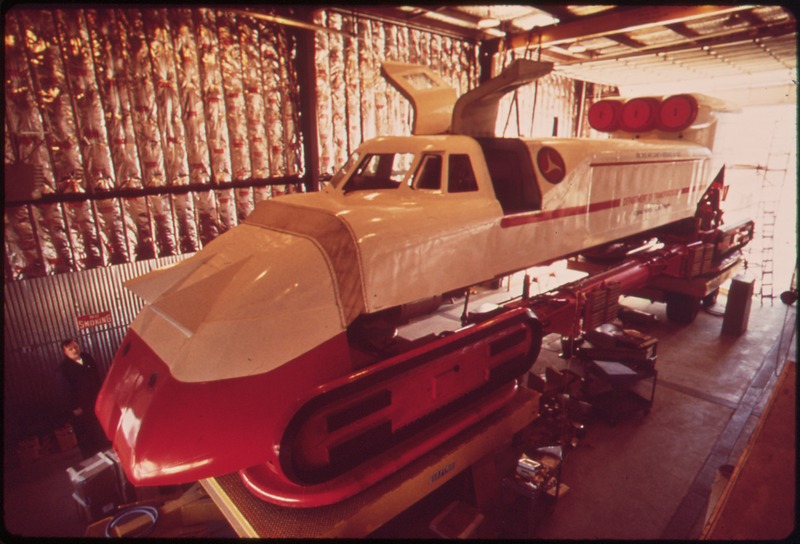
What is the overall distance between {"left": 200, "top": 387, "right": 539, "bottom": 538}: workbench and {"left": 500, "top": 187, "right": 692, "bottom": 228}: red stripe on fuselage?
1.92 m

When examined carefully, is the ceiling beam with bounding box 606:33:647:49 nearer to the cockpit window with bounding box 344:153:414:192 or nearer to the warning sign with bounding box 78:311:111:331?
the cockpit window with bounding box 344:153:414:192

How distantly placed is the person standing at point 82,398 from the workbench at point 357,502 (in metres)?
3.13

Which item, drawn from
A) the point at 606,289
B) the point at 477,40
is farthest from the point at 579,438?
the point at 477,40

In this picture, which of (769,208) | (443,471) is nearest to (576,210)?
(443,471)

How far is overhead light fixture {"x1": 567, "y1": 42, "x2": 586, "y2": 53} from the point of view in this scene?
992 centimetres

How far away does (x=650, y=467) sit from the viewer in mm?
4773

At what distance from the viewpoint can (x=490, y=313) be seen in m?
4.38

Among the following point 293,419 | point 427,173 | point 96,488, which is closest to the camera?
point 293,419

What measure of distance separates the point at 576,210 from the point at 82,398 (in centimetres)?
627

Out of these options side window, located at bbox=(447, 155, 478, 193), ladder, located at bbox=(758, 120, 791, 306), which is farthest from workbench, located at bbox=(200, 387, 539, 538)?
ladder, located at bbox=(758, 120, 791, 306)

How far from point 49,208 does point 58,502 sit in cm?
346

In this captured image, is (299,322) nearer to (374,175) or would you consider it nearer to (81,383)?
(374,175)

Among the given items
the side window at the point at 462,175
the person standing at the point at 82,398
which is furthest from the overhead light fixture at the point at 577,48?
the person standing at the point at 82,398

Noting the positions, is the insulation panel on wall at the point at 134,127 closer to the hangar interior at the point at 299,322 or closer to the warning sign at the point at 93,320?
the hangar interior at the point at 299,322
